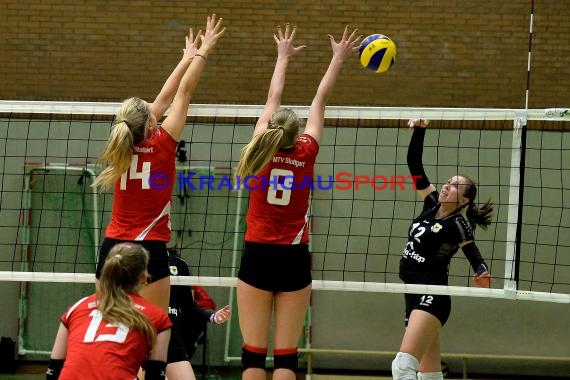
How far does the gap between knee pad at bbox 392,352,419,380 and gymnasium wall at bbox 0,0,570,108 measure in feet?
17.9

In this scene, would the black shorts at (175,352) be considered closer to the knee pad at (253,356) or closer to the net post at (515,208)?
the knee pad at (253,356)

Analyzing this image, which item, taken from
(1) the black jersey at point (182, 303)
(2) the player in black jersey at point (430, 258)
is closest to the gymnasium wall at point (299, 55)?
(1) the black jersey at point (182, 303)

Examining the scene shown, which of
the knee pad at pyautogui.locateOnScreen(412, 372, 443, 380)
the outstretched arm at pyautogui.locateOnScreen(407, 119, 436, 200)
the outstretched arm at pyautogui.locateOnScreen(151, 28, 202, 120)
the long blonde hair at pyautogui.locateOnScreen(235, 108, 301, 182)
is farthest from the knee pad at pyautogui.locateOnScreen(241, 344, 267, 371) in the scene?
the outstretched arm at pyautogui.locateOnScreen(407, 119, 436, 200)

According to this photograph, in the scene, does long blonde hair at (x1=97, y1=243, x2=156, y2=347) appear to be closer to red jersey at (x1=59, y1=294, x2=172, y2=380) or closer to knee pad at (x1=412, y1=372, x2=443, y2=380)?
red jersey at (x1=59, y1=294, x2=172, y2=380)

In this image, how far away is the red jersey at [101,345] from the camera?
4410 millimetres

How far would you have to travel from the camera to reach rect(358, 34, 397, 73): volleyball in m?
6.67

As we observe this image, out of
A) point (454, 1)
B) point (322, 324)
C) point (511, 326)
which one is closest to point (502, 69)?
point (454, 1)

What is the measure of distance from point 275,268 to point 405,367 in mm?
1494

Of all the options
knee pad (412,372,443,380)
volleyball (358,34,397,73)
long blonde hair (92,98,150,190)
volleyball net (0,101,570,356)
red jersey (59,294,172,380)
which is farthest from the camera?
volleyball net (0,101,570,356)

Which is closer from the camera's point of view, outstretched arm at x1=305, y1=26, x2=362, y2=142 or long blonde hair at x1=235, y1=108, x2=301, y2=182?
long blonde hair at x1=235, y1=108, x2=301, y2=182

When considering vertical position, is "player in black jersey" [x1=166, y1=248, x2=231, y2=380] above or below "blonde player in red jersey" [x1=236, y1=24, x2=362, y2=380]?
below

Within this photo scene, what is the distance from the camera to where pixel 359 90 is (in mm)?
11547

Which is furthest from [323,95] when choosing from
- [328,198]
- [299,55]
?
[299,55]

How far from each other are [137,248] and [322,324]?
6.63 meters
